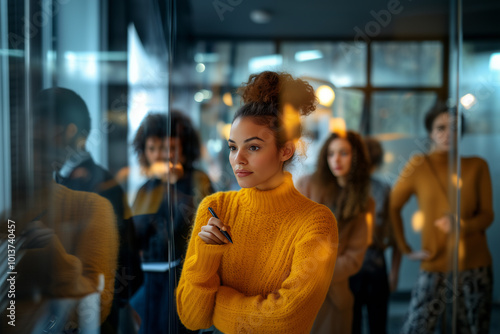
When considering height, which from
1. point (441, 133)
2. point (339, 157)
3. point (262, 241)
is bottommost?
point (262, 241)

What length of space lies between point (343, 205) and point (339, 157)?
186 millimetres

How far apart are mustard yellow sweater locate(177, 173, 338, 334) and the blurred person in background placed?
40 cm

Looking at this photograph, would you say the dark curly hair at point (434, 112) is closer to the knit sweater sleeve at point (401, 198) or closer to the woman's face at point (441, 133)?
the woman's face at point (441, 133)

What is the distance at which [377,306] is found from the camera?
153cm

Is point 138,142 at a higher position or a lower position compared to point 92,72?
lower

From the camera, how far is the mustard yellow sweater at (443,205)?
4.96ft

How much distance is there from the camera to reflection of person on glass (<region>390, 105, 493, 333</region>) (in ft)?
5.05

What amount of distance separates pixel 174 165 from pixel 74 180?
0.33m

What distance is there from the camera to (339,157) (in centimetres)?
136

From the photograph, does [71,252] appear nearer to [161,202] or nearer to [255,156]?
[161,202]

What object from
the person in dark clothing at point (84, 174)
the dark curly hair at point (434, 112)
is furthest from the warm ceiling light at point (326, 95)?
the person in dark clothing at point (84, 174)

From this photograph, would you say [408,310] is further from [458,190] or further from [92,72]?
[92,72]

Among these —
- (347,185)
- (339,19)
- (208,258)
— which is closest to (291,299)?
(208,258)

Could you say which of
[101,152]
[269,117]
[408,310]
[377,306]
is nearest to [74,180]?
[101,152]
